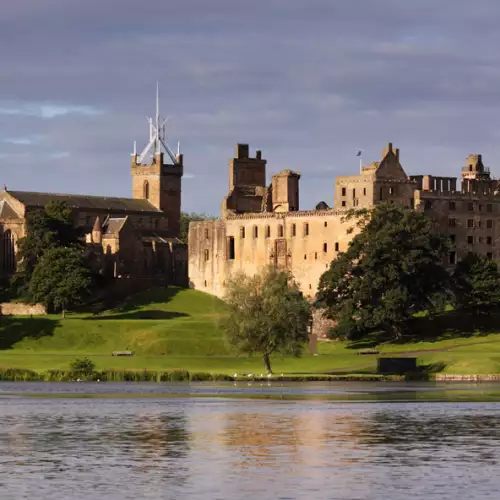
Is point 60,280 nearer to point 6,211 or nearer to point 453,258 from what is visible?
point 6,211

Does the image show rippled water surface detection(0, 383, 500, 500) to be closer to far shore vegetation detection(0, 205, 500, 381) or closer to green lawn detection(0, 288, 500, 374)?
far shore vegetation detection(0, 205, 500, 381)

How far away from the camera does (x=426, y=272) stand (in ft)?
492

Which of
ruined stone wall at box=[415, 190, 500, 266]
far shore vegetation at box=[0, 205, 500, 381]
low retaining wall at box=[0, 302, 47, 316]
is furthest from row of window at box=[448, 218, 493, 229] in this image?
low retaining wall at box=[0, 302, 47, 316]

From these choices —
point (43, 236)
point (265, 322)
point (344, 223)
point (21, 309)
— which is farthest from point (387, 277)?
point (43, 236)

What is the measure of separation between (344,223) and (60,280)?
31.4 metres

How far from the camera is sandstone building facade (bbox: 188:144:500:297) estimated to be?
585 feet

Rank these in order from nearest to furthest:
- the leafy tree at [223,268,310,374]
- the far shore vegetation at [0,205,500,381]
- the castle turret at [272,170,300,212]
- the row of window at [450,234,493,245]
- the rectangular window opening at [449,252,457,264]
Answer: the leafy tree at [223,268,310,374] < the far shore vegetation at [0,205,500,381] < the rectangular window opening at [449,252,457,264] < the row of window at [450,234,493,245] < the castle turret at [272,170,300,212]

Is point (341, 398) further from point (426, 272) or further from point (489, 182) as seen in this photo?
point (489, 182)

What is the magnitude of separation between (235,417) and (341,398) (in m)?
17.2

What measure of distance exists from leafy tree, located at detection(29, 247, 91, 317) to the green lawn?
7.90 ft

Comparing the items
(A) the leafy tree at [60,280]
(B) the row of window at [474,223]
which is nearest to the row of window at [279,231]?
(B) the row of window at [474,223]

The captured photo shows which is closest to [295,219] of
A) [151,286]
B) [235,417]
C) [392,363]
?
[151,286]

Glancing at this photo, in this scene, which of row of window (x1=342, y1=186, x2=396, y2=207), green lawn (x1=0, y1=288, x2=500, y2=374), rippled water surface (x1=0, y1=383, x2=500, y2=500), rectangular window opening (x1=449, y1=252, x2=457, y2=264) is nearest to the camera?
rippled water surface (x1=0, y1=383, x2=500, y2=500)

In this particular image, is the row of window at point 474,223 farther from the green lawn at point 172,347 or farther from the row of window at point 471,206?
the green lawn at point 172,347
